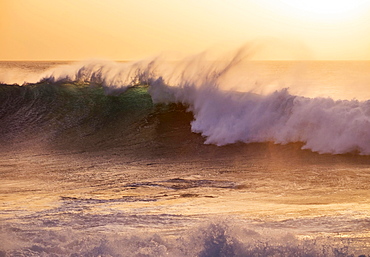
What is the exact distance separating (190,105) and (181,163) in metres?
5.32

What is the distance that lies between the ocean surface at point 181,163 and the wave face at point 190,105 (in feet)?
0.14

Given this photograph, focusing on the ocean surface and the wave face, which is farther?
the wave face

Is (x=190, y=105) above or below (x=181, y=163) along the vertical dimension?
above

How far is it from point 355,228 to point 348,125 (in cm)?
698

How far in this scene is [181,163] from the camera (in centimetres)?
1177

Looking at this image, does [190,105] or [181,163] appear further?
[190,105]

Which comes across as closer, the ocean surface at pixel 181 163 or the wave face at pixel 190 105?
the ocean surface at pixel 181 163

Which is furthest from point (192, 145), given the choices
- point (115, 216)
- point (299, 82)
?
point (115, 216)

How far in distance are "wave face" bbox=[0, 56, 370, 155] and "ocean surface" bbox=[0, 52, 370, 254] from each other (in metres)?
0.04

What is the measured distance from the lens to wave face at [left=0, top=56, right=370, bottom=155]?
13375mm

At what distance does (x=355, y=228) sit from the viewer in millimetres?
6344

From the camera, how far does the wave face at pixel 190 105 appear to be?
13375 mm

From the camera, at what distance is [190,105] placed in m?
16.9

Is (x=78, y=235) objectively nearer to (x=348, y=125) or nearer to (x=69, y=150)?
(x=69, y=150)
